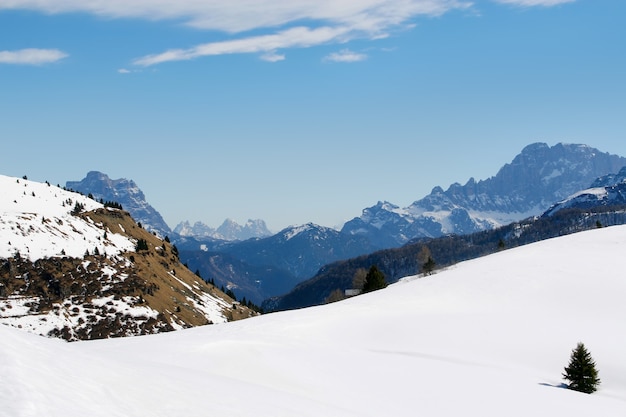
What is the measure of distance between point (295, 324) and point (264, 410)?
36.8 metres

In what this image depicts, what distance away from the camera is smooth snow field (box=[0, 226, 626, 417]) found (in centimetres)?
1536

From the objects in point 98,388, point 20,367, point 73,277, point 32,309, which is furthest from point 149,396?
point 73,277

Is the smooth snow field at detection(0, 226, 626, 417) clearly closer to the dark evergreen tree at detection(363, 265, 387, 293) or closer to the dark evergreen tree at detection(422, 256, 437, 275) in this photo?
the dark evergreen tree at detection(363, 265, 387, 293)

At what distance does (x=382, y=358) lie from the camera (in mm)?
40625

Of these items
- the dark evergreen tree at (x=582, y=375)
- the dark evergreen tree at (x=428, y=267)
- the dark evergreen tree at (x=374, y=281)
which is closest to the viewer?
the dark evergreen tree at (x=582, y=375)

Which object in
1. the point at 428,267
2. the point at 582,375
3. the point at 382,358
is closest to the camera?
the point at 582,375

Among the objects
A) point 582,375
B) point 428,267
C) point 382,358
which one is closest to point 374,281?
point 428,267

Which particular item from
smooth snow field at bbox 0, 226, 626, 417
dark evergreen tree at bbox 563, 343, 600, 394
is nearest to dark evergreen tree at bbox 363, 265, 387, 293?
smooth snow field at bbox 0, 226, 626, 417

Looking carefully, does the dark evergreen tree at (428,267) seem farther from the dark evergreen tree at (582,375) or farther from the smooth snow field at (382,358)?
the dark evergreen tree at (582,375)

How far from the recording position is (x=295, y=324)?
178 ft

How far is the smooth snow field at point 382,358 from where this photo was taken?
1536 cm

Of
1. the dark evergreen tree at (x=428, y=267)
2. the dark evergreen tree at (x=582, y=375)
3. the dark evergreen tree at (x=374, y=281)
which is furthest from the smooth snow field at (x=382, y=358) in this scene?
the dark evergreen tree at (x=428, y=267)

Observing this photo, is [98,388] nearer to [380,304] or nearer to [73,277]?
[380,304]

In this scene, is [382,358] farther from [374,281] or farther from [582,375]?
[374,281]
